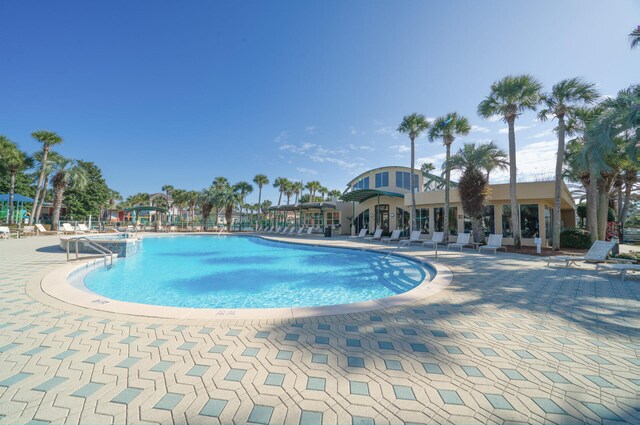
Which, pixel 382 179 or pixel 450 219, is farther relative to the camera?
pixel 382 179

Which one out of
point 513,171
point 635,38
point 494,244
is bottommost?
point 494,244

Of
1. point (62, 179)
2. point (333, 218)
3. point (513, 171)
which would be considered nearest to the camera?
point (513, 171)

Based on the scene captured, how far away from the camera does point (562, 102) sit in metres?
12.3

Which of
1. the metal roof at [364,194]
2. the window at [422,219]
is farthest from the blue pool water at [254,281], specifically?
the window at [422,219]

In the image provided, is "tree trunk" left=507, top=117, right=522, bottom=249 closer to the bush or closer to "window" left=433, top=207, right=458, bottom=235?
the bush

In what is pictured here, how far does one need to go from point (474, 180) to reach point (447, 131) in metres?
3.96

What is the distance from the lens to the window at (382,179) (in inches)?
965

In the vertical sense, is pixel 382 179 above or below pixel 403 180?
above

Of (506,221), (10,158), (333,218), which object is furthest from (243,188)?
(506,221)

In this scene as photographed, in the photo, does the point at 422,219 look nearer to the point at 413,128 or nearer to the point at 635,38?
the point at 413,128

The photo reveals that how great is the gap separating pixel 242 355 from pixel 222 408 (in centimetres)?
80

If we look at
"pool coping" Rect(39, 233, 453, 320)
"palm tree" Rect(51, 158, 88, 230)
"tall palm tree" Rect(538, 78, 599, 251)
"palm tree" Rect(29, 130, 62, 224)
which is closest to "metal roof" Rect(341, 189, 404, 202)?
"tall palm tree" Rect(538, 78, 599, 251)

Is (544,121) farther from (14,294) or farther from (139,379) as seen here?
(14,294)

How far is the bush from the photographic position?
44.9 feet
